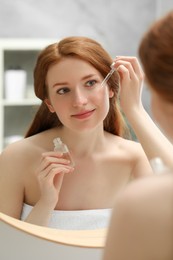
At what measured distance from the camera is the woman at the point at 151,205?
1.40 feet

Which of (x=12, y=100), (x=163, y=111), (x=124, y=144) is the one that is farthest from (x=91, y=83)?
(x=12, y=100)

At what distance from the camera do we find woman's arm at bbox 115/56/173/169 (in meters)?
0.79

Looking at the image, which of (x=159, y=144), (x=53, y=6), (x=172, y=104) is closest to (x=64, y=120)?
(x=159, y=144)

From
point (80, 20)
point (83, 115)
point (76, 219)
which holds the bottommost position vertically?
point (80, 20)

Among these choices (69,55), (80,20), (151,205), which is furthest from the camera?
(80,20)

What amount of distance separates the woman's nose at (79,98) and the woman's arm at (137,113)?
6 cm

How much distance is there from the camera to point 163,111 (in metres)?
0.48

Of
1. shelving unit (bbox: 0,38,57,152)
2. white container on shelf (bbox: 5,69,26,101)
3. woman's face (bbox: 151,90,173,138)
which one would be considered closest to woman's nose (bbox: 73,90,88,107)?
woman's face (bbox: 151,90,173,138)

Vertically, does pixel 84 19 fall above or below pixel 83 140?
below

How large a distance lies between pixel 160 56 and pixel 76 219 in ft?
1.43

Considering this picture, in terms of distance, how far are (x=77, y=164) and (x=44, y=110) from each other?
4.0 inches

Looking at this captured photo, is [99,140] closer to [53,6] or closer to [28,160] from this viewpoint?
[28,160]

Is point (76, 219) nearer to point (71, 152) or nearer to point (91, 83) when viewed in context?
point (71, 152)

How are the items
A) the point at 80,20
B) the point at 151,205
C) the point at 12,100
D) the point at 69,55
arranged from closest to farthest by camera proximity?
the point at 151,205 → the point at 69,55 → the point at 12,100 → the point at 80,20
